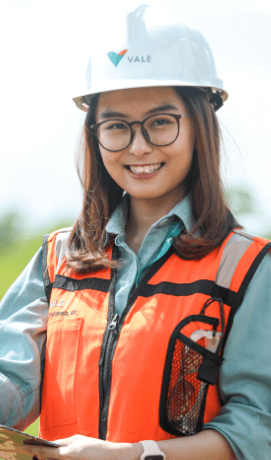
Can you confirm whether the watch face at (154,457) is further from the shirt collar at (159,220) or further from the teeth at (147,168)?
the teeth at (147,168)

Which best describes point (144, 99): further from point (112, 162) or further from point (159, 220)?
point (159, 220)

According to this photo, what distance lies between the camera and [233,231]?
2.10m

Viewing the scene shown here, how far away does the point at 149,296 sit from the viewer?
200 centimetres

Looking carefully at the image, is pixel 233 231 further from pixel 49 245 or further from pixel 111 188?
pixel 49 245

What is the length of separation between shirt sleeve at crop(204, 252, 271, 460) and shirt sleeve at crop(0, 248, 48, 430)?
72cm

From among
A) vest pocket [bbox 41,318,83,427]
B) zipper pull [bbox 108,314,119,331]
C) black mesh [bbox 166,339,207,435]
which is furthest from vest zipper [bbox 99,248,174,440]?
black mesh [bbox 166,339,207,435]

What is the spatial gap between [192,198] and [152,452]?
3.38 feet

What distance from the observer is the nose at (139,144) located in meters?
2.10

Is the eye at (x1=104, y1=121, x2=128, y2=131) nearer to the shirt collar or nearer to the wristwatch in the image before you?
the shirt collar

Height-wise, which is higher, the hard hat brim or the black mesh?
the hard hat brim

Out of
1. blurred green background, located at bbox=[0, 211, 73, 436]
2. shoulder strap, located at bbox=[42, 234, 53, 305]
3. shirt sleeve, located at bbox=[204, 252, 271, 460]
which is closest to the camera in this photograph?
shirt sleeve, located at bbox=[204, 252, 271, 460]

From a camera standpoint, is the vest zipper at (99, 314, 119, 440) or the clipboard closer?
the clipboard

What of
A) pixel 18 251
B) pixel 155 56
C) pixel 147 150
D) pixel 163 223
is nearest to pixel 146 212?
pixel 163 223

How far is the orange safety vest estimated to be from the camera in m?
1.88
